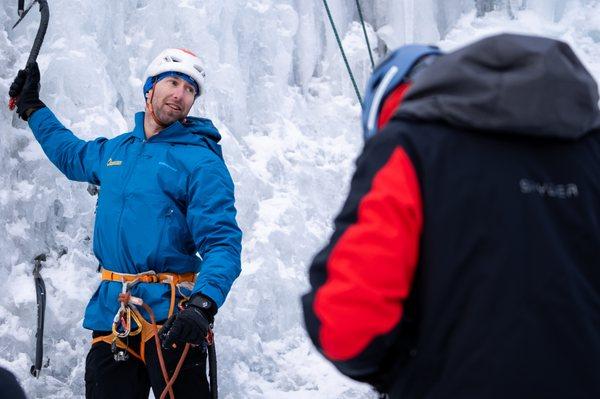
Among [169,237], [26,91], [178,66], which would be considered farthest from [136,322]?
[26,91]

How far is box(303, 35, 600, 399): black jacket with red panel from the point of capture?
1120 millimetres

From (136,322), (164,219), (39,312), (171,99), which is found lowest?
(39,312)

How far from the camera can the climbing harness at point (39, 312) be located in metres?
3.33

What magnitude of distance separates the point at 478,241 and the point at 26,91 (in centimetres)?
264

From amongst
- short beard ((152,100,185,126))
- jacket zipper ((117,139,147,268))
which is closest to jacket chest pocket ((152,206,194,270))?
jacket zipper ((117,139,147,268))

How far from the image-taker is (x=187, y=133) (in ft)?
9.24

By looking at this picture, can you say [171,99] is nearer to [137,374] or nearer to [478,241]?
[137,374]

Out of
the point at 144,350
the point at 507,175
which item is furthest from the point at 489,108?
the point at 144,350

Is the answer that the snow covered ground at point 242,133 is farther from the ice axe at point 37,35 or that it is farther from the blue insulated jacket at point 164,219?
the blue insulated jacket at point 164,219

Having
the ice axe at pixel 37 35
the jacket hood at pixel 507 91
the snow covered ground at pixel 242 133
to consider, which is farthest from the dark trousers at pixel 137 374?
the jacket hood at pixel 507 91

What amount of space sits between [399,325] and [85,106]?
3.36 metres

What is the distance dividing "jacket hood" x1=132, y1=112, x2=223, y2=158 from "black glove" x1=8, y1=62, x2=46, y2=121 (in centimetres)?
64

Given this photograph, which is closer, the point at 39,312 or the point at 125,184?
the point at 125,184

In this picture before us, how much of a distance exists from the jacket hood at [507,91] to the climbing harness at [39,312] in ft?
8.89
